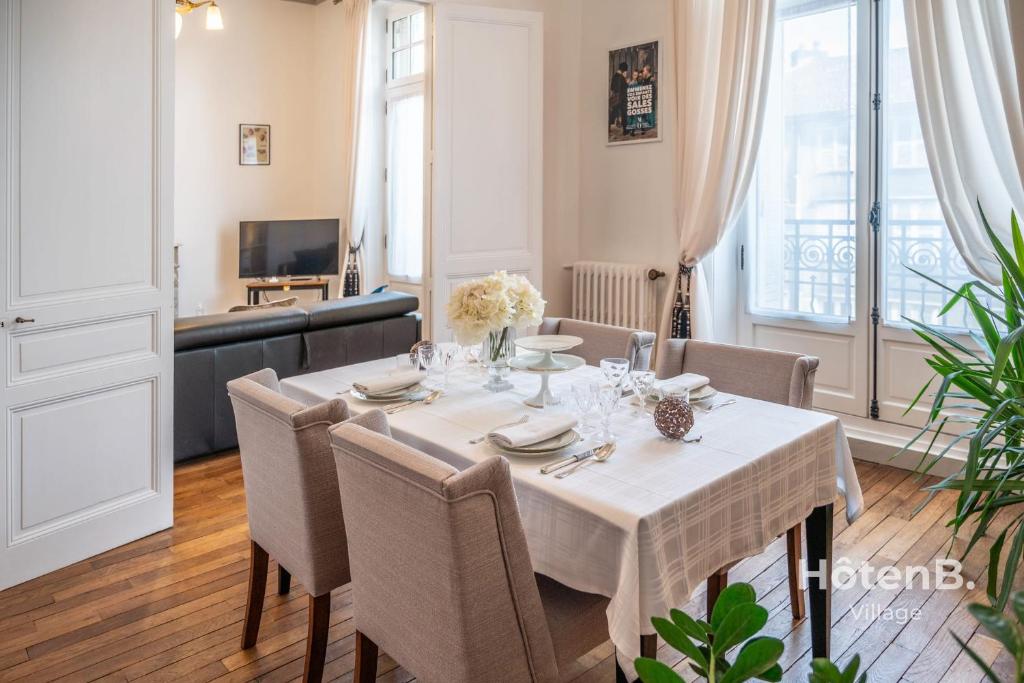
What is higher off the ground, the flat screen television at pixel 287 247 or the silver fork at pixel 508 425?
the flat screen television at pixel 287 247

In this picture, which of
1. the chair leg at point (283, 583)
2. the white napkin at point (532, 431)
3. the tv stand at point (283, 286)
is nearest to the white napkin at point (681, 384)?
the white napkin at point (532, 431)

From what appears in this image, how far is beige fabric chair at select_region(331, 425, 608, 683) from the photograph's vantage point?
1.38 metres

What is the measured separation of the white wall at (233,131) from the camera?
7055 millimetres

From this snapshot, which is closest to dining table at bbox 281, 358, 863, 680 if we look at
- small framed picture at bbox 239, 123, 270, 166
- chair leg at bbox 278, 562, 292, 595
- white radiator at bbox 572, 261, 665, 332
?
chair leg at bbox 278, 562, 292, 595

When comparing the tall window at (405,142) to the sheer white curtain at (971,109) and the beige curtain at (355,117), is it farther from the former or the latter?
the sheer white curtain at (971,109)

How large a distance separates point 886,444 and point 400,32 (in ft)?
17.6

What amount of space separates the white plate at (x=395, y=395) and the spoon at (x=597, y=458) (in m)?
0.72

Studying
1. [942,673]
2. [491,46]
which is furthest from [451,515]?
[491,46]

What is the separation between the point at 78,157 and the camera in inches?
108

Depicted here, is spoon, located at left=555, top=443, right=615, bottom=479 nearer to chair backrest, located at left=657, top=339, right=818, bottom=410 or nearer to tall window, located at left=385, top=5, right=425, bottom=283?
chair backrest, located at left=657, top=339, right=818, bottom=410

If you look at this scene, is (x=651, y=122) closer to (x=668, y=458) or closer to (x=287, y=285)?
(x=668, y=458)

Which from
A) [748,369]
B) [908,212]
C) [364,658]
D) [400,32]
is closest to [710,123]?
[908,212]

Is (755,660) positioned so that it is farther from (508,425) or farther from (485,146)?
(485,146)

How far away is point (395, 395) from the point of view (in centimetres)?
235
